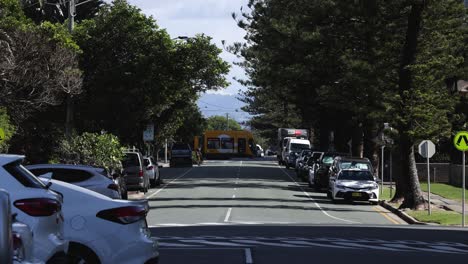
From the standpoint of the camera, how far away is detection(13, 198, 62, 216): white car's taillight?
7.66m

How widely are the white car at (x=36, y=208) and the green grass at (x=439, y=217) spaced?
772 inches

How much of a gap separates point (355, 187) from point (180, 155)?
132 feet

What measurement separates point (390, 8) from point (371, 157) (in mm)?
17834

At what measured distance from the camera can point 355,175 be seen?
3519 cm

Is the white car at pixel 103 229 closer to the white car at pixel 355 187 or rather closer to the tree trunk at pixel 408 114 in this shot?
the tree trunk at pixel 408 114

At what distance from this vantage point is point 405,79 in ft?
106

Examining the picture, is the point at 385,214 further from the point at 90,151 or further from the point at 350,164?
the point at 90,151

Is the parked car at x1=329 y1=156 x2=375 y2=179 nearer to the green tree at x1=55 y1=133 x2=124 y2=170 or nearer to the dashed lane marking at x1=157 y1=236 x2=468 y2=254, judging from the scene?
the green tree at x1=55 y1=133 x2=124 y2=170

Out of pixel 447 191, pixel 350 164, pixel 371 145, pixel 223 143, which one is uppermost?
pixel 223 143

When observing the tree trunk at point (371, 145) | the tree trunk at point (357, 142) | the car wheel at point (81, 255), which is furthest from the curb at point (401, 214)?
the tree trunk at point (357, 142)

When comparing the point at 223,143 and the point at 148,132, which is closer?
the point at 148,132

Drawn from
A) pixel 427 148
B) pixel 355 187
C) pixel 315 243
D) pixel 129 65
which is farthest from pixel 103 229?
pixel 129 65

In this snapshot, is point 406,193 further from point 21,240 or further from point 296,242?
point 21,240

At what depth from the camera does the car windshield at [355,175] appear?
34.9 meters
